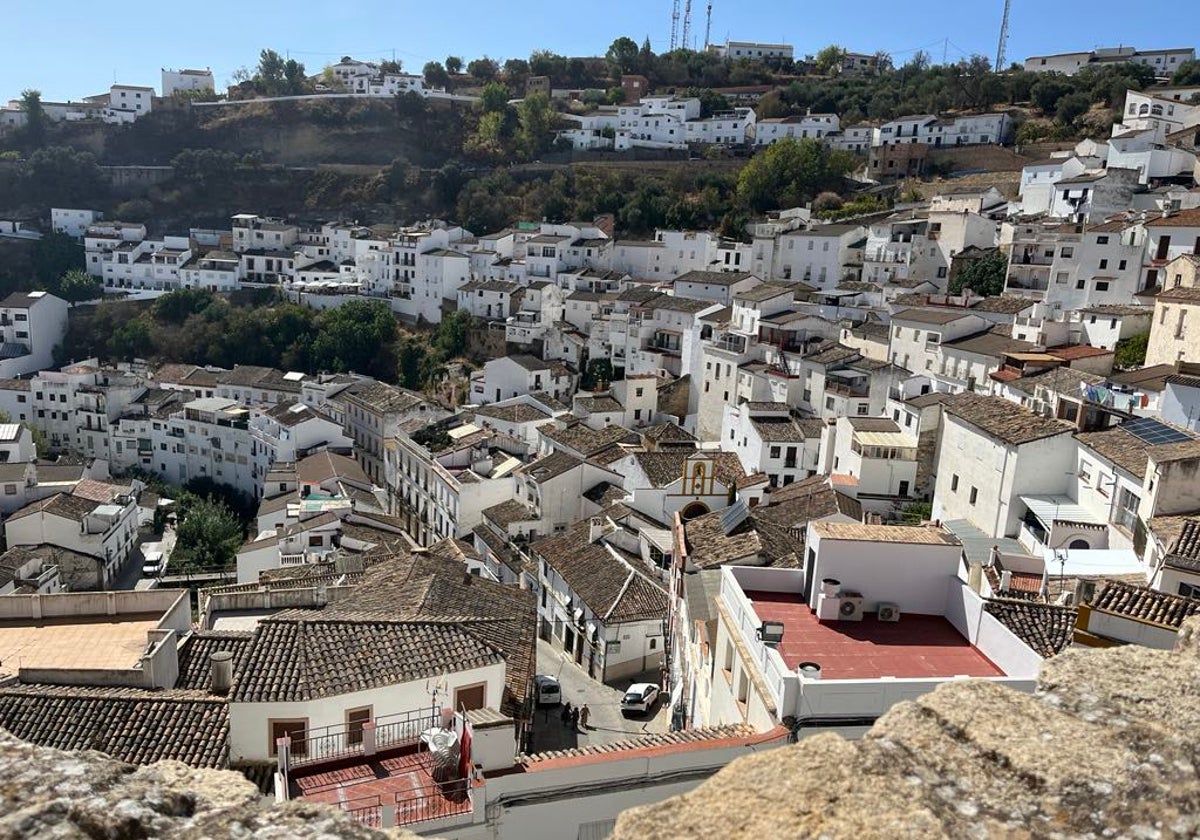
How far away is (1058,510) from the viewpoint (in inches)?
845

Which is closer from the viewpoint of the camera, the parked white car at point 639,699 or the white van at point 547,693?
the white van at point 547,693

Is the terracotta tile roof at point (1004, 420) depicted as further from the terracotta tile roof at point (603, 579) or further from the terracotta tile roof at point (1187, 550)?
the terracotta tile roof at point (603, 579)

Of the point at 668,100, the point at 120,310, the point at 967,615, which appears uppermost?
the point at 668,100

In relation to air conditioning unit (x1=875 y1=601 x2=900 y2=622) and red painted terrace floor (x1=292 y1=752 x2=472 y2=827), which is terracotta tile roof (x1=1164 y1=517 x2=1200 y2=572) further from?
red painted terrace floor (x1=292 y1=752 x2=472 y2=827)

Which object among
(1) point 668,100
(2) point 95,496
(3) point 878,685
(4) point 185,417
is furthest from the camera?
(1) point 668,100

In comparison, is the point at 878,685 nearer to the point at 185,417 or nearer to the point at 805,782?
the point at 805,782

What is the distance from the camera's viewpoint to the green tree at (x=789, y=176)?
67.8m

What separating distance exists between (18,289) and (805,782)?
8901cm

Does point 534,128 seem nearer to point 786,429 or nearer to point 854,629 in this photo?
point 786,429

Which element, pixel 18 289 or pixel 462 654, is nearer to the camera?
pixel 462 654

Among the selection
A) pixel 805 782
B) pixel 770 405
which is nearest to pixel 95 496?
pixel 770 405

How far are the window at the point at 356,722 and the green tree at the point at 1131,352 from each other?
93.5 ft

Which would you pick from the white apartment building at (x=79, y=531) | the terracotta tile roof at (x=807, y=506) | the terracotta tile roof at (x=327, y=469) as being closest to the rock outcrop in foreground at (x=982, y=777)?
the terracotta tile roof at (x=807, y=506)

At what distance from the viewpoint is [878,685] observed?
9.61m
